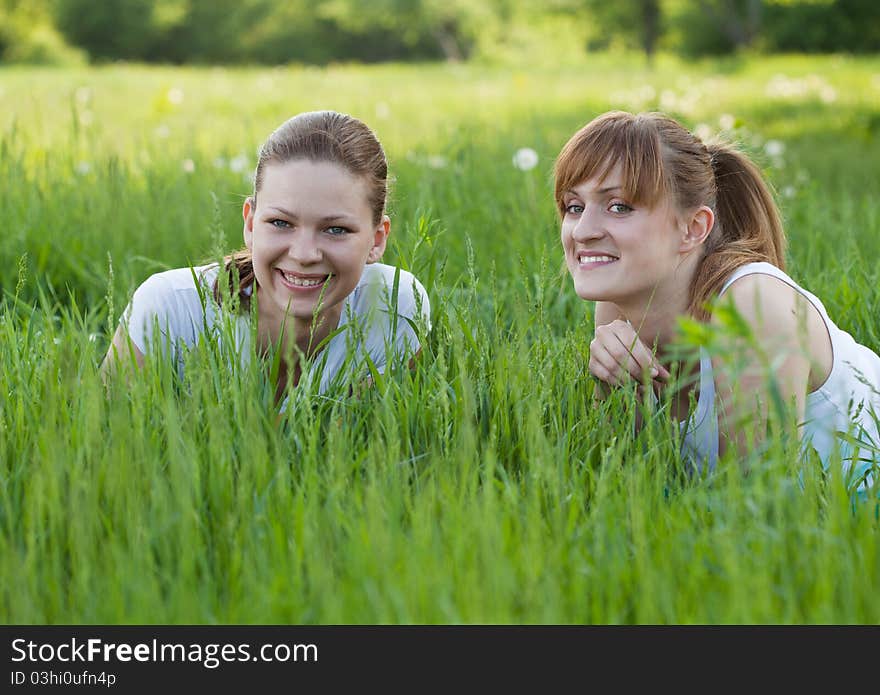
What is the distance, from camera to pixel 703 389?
2.41m

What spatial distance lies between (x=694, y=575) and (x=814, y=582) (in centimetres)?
20

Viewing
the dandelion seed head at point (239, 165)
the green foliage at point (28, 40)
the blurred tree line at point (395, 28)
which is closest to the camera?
the dandelion seed head at point (239, 165)

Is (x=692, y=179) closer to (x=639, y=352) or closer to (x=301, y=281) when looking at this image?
(x=639, y=352)

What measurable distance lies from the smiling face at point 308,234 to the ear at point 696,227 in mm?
850

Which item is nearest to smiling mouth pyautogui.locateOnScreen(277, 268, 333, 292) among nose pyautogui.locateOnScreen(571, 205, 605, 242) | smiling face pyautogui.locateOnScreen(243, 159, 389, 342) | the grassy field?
smiling face pyautogui.locateOnScreen(243, 159, 389, 342)

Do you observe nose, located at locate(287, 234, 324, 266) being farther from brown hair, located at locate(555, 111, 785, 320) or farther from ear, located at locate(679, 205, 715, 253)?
ear, located at locate(679, 205, 715, 253)

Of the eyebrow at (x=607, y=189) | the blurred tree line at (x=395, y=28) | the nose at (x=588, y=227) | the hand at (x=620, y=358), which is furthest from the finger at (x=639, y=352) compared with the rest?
the blurred tree line at (x=395, y=28)

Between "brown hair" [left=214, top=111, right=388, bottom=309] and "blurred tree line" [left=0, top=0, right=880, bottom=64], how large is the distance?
126 ft

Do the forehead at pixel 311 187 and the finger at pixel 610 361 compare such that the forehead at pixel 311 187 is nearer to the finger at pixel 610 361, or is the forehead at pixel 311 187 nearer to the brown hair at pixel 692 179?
the brown hair at pixel 692 179

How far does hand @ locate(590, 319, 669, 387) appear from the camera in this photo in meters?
2.44

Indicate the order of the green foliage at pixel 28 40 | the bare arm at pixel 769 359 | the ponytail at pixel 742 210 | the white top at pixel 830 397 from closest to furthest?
the bare arm at pixel 769 359
the white top at pixel 830 397
the ponytail at pixel 742 210
the green foliage at pixel 28 40

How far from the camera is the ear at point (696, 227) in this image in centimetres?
271

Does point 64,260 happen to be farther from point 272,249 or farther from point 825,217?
point 825,217

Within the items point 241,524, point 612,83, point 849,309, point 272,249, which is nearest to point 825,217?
point 849,309
